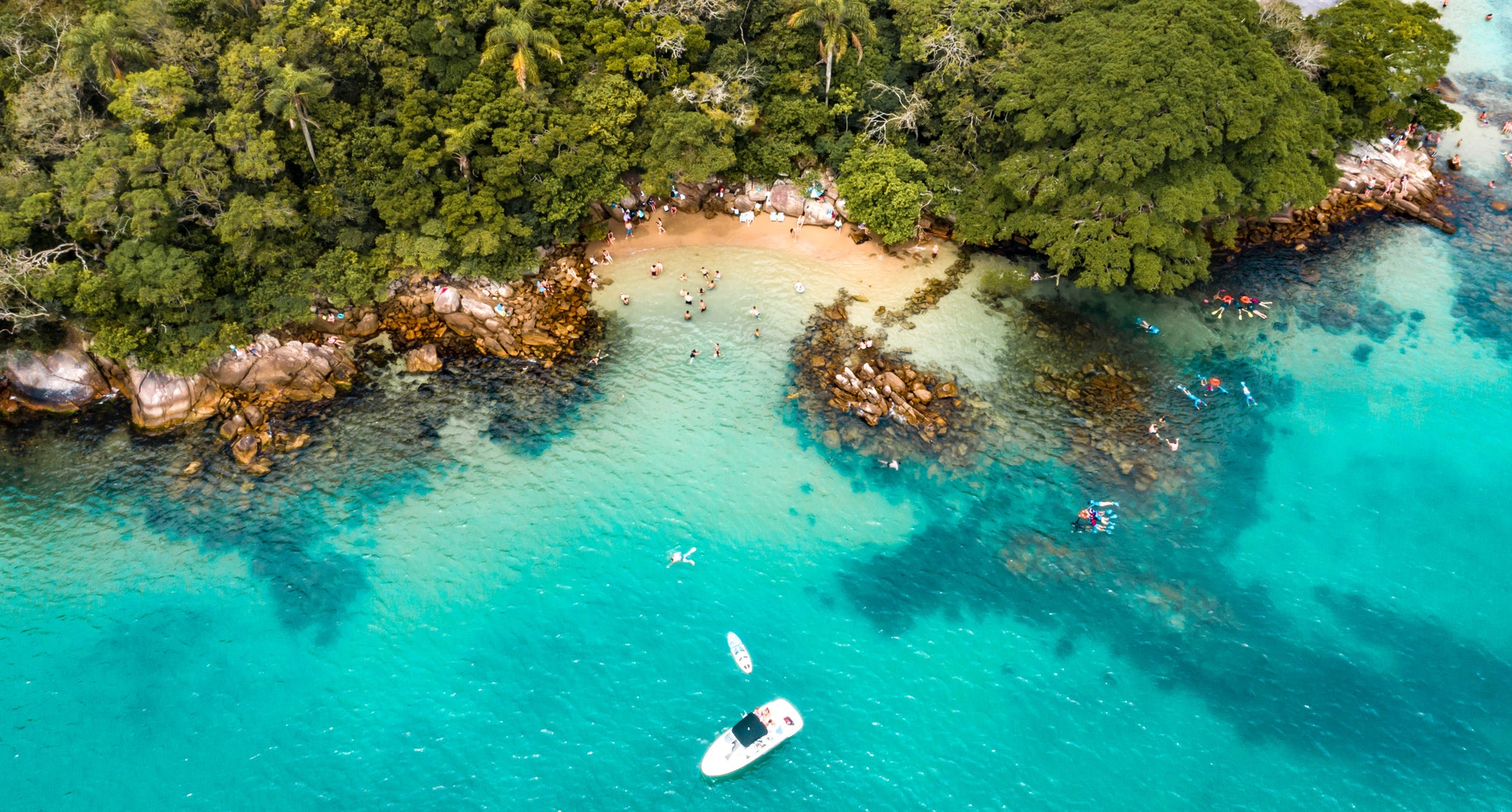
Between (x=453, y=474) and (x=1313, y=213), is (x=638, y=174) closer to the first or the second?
(x=453, y=474)

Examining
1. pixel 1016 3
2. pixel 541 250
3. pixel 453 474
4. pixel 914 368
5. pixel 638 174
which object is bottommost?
pixel 453 474

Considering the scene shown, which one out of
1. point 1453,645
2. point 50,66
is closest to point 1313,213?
point 1453,645

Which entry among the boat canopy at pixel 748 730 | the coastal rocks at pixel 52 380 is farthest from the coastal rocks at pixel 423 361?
the boat canopy at pixel 748 730

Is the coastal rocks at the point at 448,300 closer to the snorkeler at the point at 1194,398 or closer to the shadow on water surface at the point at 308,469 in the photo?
the shadow on water surface at the point at 308,469

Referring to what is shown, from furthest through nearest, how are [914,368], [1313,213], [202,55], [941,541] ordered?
[1313,213], [914,368], [202,55], [941,541]

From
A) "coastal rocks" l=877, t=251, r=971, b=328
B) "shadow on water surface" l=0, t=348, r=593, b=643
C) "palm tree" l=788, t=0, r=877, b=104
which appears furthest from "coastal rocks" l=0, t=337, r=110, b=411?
"coastal rocks" l=877, t=251, r=971, b=328

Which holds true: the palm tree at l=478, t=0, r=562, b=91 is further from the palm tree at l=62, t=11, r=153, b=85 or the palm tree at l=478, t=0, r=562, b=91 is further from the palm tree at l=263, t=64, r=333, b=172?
the palm tree at l=62, t=11, r=153, b=85

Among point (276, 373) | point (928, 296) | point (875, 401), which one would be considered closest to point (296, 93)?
point (276, 373)

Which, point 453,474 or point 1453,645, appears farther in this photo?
point 453,474

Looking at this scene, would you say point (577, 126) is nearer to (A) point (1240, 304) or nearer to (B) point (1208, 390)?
(B) point (1208, 390)
